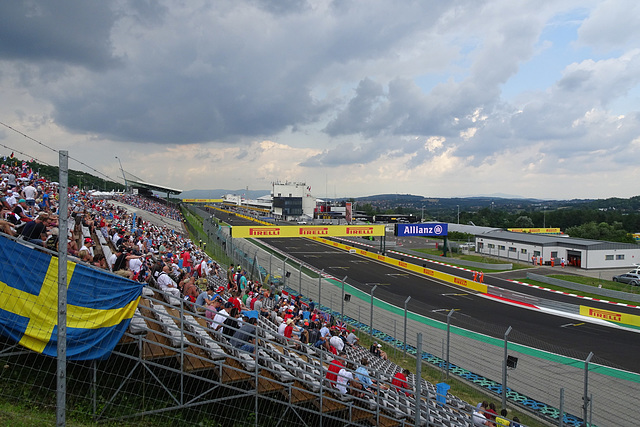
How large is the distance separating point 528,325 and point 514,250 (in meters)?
26.9

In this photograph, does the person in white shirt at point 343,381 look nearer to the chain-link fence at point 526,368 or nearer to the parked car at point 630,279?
the chain-link fence at point 526,368

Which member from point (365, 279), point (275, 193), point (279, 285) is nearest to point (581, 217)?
point (275, 193)

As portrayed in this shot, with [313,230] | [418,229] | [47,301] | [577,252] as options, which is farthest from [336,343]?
[577,252]

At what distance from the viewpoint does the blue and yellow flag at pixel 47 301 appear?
4.90m

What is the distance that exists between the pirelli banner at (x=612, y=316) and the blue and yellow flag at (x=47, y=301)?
74.0ft

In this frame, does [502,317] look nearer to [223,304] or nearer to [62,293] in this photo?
[223,304]

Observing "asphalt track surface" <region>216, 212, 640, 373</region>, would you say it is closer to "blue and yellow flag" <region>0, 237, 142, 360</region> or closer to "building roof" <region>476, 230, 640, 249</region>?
"building roof" <region>476, 230, 640, 249</region>

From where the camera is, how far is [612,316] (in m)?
20.0

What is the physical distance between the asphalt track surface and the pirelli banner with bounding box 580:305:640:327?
1160 mm

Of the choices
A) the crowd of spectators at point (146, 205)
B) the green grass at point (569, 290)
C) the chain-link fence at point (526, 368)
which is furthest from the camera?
the crowd of spectators at point (146, 205)

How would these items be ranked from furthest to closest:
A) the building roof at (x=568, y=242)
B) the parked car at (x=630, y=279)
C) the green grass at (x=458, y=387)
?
1. the building roof at (x=568, y=242)
2. the parked car at (x=630, y=279)
3. the green grass at (x=458, y=387)

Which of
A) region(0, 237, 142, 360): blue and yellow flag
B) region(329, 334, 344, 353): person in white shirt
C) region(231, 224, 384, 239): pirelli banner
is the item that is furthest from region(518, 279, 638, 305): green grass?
region(0, 237, 142, 360): blue and yellow flag

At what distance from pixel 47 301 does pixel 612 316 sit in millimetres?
23835

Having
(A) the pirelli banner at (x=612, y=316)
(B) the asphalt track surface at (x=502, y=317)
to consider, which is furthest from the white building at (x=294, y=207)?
(A) the pirelli banner at (x=612, y=316)
